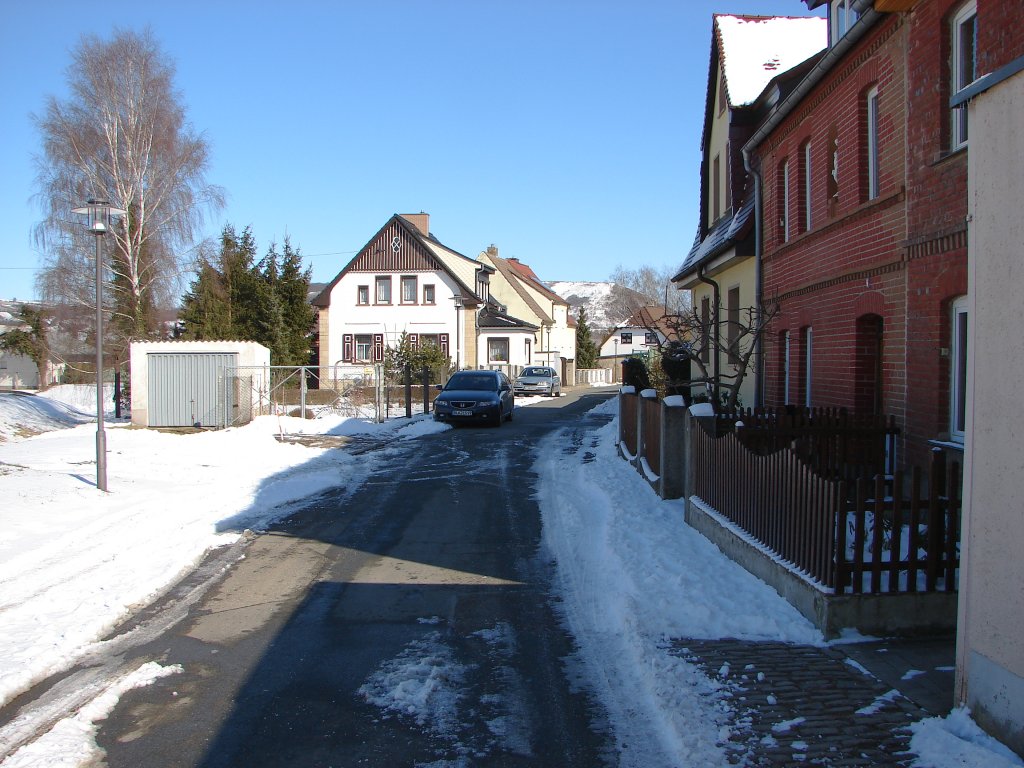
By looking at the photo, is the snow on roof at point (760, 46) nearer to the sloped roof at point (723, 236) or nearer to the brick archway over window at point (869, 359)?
the sloped roof at point (723, 236)

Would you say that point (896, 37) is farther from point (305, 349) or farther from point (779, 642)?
point (305, 349)

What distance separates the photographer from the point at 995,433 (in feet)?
13.1

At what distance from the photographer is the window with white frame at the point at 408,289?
156 ft

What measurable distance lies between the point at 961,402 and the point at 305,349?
135 ft

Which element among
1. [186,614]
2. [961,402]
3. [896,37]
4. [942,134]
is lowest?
[186,614]

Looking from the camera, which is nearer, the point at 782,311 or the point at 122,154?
the point at 782,311

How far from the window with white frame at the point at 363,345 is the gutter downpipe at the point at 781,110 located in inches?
1262

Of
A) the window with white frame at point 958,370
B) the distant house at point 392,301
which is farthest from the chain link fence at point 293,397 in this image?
the window with white frame at point 958,370

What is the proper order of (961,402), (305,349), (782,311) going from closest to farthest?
(961,402) → (782,311) → (305,349)

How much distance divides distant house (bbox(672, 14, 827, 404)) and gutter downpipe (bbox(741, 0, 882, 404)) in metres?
0.28

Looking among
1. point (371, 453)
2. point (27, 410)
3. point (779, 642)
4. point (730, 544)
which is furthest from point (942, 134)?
point (27, 410)

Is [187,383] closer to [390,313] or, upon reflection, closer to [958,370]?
[958,370]

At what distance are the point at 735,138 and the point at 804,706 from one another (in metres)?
14.1

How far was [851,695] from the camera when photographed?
15.3ft
